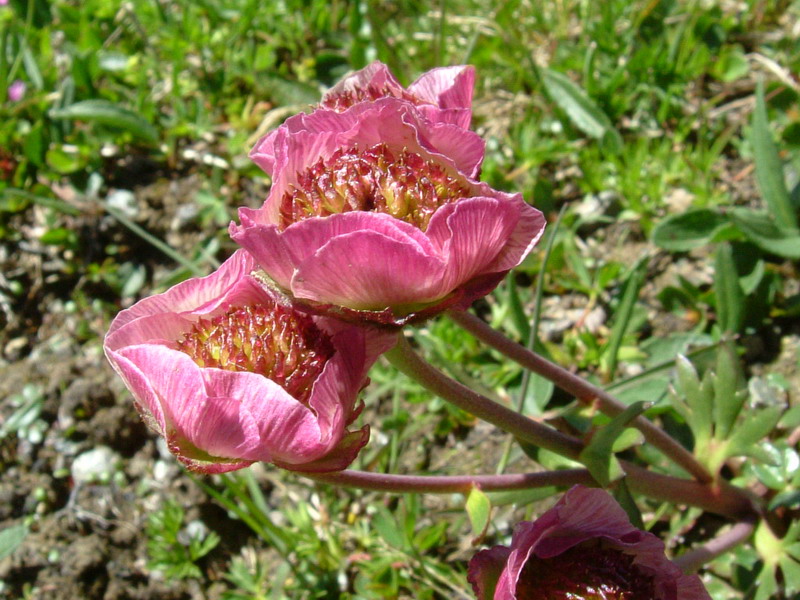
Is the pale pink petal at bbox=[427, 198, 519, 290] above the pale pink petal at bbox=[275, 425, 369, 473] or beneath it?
above

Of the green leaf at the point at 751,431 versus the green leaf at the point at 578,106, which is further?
the green leaf at the point at 578,106

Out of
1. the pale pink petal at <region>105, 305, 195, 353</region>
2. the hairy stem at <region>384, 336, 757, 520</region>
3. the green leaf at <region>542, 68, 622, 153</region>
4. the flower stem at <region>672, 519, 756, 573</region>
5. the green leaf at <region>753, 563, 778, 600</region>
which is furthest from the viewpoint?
the green leaf at <region>542, 68, 622, 153</region>

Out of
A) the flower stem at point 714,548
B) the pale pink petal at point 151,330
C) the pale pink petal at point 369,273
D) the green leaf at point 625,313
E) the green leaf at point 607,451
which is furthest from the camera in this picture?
the green leaf at point 625,313

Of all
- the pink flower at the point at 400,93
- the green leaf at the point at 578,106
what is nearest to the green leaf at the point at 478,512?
the pink flower at the point at 400,93

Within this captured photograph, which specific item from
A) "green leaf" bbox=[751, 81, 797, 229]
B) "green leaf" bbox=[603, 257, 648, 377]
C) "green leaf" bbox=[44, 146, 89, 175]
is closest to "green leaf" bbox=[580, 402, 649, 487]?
"green leaf" bbox=[603, 257, 648, 377]

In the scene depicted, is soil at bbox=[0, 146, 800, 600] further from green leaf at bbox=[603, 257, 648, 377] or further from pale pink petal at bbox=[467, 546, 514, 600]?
pale pink petal at bbox=[467, 546, 514, 600]

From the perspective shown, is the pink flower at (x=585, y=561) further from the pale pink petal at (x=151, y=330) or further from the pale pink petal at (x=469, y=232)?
the pale pink petal at (x=151, y=330)

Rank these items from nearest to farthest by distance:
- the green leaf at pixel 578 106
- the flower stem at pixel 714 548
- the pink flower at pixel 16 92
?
the flower stem at pixel 714 548 < the green leaf at pixel 578 106 < the pink flower at pixel 16 92

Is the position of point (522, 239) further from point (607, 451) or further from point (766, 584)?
point (766, 584)
